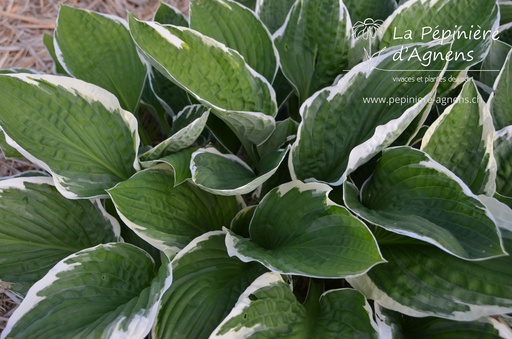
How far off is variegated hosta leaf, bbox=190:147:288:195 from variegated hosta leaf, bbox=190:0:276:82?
0.18 metres

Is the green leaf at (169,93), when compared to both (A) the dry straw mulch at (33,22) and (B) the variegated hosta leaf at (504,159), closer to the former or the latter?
(A) the dry straw mulch at (33,22)

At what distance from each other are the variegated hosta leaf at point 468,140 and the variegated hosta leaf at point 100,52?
1.82 ft

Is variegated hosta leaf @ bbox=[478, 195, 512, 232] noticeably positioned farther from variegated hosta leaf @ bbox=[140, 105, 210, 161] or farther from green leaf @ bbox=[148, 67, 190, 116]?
green leaf @ bbox=[148, 67, 190, 116]

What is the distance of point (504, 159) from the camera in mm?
857

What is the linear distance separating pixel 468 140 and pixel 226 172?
0.38 meters

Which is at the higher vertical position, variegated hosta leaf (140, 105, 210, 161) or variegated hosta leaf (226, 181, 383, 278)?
variegated hosta leaf (140, 105, 210, 161)

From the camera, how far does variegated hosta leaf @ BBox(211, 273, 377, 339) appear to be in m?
0.68

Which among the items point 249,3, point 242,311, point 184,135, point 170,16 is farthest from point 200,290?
point 249,3

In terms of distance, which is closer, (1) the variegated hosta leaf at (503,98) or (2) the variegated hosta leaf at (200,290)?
(2) the variegated hosta leaf at (200,290)

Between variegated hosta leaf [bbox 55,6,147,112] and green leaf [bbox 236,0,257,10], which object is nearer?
variegated hosta leaf [bbox 55,6,147,112]

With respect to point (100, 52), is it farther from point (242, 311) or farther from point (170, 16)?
point (242, 311)

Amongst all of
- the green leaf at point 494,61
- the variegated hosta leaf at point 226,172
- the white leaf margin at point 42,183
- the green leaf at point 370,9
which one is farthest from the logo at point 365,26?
the white leaf margin at point 42,183

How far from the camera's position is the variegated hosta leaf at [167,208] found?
75cm

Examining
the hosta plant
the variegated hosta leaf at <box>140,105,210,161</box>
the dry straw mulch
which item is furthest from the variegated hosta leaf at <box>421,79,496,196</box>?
the dry straw mulch
